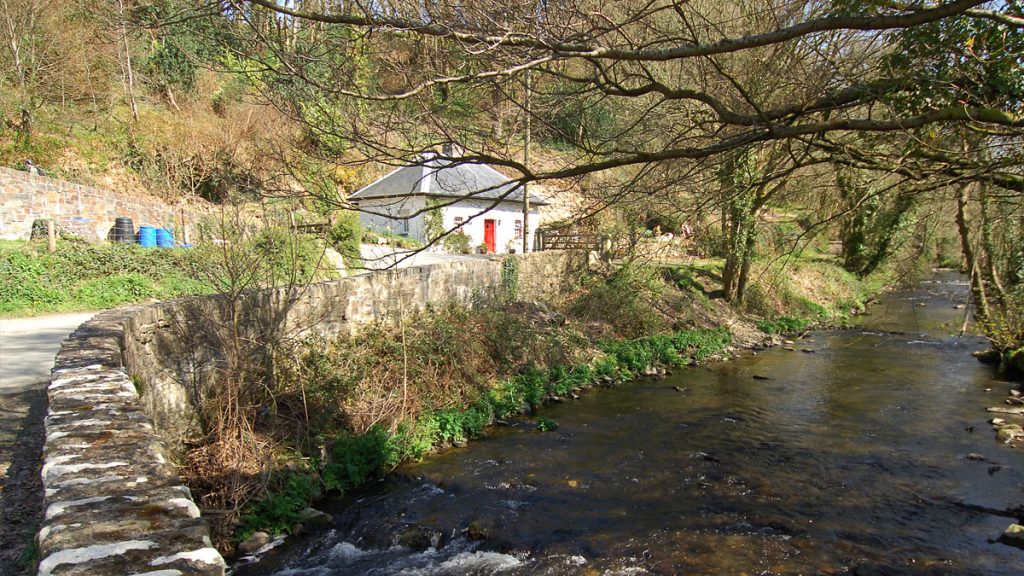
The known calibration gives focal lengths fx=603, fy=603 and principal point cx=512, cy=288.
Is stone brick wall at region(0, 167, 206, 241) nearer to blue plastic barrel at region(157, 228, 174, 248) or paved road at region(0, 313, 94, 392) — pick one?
blue plastic barrel at region(157, 228, 174, 248)

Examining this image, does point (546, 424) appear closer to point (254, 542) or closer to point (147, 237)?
A: point (254, 542)

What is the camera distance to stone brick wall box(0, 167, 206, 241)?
15.6 m

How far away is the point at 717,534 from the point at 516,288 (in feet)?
32.4

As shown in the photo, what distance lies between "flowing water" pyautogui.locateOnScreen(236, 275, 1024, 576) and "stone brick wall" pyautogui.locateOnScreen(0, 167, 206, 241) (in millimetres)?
10176

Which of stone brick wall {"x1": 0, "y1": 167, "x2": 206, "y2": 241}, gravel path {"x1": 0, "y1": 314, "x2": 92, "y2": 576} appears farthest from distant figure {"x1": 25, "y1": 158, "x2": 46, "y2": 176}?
gravel path {"x1": 0, "y1": 314, "x2": 92, "y2": 576}

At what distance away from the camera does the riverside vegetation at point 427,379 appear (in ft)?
22.3

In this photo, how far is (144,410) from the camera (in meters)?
4.43

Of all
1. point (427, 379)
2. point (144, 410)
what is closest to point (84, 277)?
point (427, 379)

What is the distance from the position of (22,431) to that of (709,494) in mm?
7406

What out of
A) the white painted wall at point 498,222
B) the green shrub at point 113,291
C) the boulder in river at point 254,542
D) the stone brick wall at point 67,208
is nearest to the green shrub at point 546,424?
the boulder in river at point 254,542

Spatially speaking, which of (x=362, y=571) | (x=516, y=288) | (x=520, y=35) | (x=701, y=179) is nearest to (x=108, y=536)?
(x=520, y=35)

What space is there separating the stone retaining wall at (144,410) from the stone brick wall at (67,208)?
671 cm

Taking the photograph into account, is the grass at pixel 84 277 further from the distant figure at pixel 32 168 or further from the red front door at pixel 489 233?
the red front door at pixel 489 233

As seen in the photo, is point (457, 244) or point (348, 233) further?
point (457, 244)
